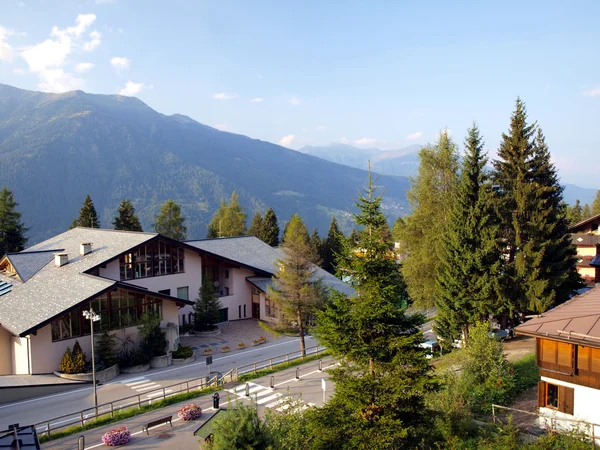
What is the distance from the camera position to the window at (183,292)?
42844mm

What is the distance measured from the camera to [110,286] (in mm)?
31672

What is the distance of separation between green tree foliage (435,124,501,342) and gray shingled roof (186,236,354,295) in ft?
50.4

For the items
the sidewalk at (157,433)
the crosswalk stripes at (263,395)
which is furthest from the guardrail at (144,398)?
the crosswalk stripes at (263,395)

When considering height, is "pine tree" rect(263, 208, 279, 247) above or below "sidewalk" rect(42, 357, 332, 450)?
above

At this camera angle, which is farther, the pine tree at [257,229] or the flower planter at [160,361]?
the pine tree at [257,229]

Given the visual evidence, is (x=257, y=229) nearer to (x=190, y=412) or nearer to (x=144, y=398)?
(x=144, y=398)

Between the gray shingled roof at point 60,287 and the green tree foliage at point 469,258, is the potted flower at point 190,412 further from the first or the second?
the green tree foliage at point 469,258

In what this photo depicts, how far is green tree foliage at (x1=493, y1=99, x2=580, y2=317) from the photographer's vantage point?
1155 inches

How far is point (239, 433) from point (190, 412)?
12.9m

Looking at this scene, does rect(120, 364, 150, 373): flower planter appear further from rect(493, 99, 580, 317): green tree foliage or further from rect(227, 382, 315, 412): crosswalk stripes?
rect(493, 99, 580, 317): green tree foliage

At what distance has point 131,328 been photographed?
33688 millimetres

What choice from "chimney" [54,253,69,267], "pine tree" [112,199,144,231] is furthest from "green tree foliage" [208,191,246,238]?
"chimney" [54,253,69,267]

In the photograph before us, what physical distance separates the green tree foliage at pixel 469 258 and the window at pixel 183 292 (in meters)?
23.1

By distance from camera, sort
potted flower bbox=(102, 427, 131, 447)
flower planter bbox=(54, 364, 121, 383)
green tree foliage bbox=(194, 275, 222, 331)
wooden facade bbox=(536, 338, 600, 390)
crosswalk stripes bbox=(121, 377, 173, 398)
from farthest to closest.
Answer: green tree foliage bbox=(194, 275, 222, 331), flower planter bbox=(54, 364, 121, 383), crosswalk stripes bbox=(121, 377, 173, 398), potted flower bbox=(102, 427, 131, 447), wooden facade bbox=(536, 338, 600, 390)
